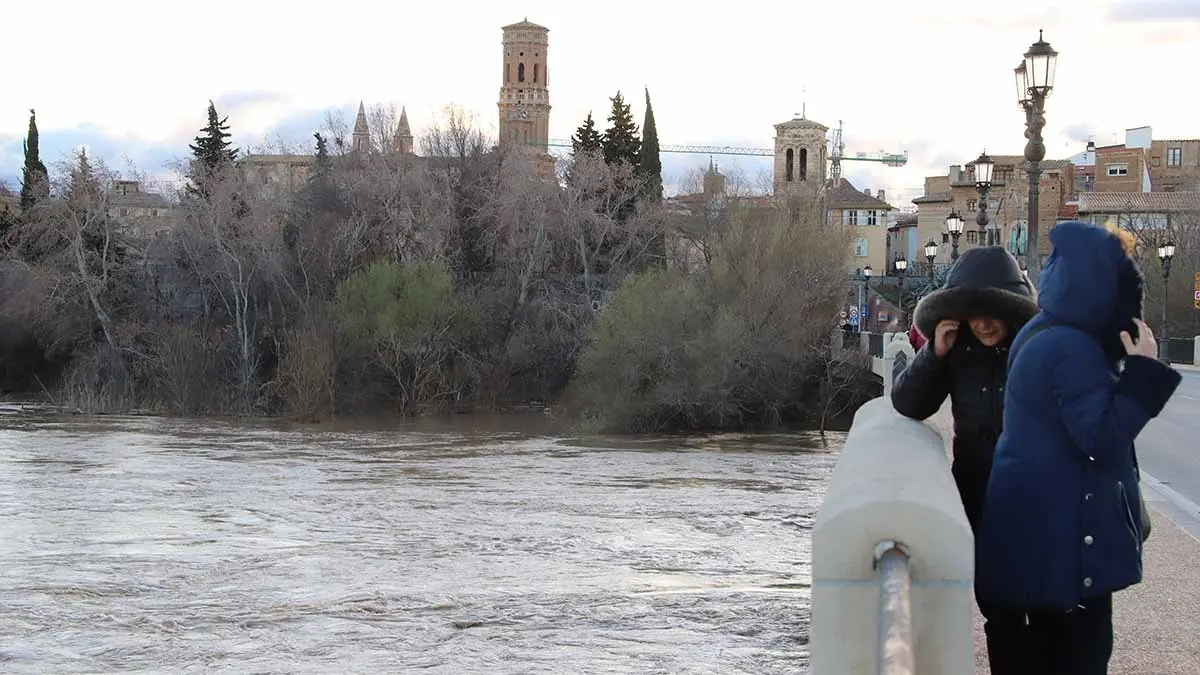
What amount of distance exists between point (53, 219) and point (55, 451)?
22.5 meters

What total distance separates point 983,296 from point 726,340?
4334cm

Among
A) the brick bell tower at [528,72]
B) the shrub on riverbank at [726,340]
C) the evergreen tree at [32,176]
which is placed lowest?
the shrub on riverbank at [726,340]

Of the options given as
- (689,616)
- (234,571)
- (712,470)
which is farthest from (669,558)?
(712,470)

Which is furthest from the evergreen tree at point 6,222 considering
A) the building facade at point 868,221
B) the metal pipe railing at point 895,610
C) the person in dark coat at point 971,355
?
the building facade at point 868,221

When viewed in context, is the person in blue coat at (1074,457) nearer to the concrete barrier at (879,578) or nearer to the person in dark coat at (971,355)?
the person in dark coat at (971,355)

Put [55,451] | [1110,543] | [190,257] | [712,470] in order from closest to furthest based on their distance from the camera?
[1110,543], [712,470], [55,451], [190,257]

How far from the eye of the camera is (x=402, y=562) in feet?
66.5

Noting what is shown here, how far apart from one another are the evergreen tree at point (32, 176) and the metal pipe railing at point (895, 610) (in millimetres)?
62407

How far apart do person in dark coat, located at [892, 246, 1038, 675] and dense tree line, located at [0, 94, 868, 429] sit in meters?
42.8

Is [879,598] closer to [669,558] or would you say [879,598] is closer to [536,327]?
[669,558]

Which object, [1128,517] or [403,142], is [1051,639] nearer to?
[1128,517]

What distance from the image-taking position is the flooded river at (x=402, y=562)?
1407 centimetres

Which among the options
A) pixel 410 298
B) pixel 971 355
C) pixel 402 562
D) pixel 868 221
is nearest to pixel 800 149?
pixel 868 221

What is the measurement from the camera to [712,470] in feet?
115
